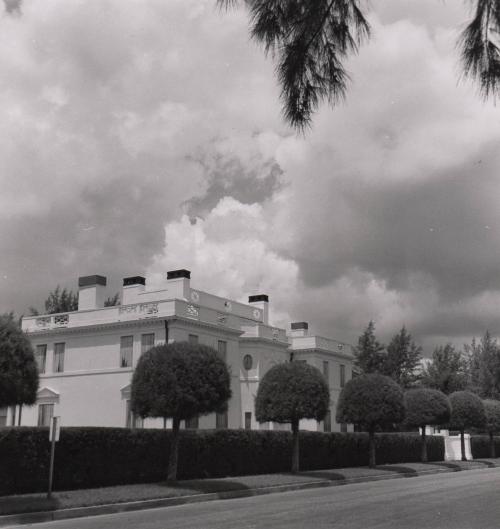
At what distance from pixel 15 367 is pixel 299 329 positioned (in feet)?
146

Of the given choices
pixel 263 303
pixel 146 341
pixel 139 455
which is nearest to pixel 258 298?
pixel 263 303

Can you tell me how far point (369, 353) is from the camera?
89125 mm

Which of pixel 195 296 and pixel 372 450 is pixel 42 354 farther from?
pixel 372 450

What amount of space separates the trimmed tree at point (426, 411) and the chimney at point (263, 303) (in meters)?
13.2

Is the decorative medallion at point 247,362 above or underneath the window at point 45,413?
above

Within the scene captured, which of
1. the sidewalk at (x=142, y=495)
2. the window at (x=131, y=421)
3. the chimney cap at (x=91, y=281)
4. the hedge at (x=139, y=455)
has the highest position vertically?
the chimney cap at (x=91, y=281)

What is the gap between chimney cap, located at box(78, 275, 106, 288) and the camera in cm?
4691

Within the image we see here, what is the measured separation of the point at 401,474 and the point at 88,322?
20352mm

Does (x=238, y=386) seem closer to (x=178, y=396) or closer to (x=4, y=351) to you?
(x=178, y=396)

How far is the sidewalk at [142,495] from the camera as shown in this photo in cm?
1612

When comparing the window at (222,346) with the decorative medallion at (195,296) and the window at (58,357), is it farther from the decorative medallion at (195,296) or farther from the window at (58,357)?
the window at (58,357)

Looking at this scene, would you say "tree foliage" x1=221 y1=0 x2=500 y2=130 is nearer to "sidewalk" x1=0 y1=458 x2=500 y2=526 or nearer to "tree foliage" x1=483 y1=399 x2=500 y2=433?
"sidewalk" x1=0 y1=458 x2=500 y2=526

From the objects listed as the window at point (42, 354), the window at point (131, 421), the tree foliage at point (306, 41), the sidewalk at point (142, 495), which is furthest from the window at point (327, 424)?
the tree foliage at point (306, 41)

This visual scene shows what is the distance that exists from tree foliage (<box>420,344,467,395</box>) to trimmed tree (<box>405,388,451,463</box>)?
111ft
